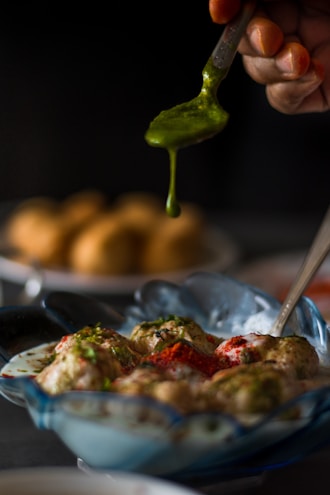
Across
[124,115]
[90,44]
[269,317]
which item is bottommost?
[124,115]

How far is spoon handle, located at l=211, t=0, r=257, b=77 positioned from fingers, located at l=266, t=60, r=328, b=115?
0.38 ft

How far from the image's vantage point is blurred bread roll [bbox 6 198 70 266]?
78.5 inches

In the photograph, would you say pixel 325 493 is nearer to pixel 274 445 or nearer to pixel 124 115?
pixel 274 445

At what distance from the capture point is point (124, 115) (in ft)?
11.8

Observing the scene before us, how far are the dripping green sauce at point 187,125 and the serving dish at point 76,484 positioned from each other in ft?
1.25

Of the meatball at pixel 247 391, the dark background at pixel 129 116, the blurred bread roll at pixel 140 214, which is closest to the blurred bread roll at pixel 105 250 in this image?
the blurred bread roll at pixel 140 214

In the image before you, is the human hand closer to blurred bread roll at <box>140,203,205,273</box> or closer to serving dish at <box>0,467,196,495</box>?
serving dish at <box>0,467,196,495</box>

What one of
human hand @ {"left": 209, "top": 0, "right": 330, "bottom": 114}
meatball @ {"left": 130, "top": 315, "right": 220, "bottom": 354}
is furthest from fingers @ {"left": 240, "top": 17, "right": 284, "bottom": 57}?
meatball @ {"left": 130, "top": 315, "right": 220, "bottom": 354}

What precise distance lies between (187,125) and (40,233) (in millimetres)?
1106

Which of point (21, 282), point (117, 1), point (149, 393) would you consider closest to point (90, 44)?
point (117, 1)

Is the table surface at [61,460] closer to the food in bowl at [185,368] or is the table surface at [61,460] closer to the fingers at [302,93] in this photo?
the food in bowl at [185,368]

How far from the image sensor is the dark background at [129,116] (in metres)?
3.46

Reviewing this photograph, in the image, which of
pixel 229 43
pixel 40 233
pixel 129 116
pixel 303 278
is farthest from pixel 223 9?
pixel 129 116

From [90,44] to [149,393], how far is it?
9.53ft
